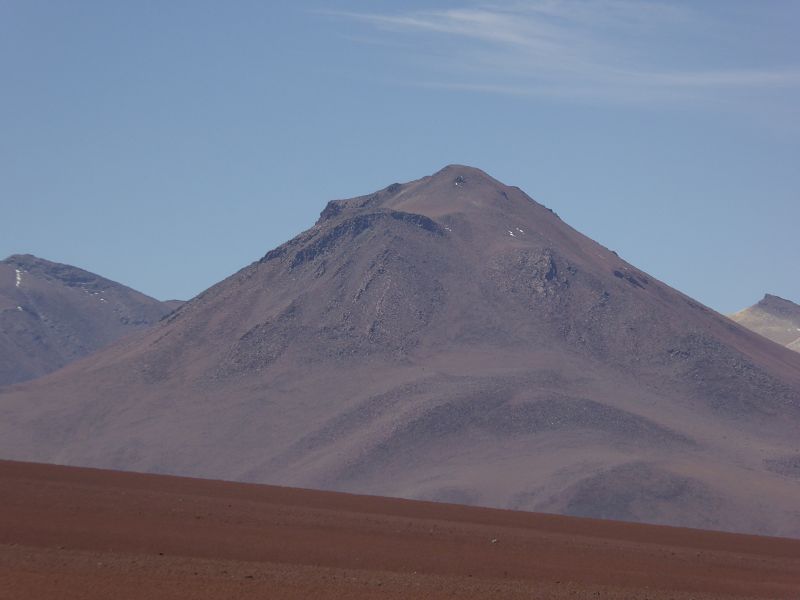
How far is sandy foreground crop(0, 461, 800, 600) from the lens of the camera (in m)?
32.7

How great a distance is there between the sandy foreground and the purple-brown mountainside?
7090 cm

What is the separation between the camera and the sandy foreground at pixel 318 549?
32688 mm

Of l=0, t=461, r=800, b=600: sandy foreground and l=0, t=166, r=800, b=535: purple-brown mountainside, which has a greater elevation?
l=0, t=166, r=800, b=535: purple-brown mountainside

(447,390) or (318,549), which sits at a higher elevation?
(447,390)

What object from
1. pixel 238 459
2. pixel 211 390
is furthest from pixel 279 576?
pixel 211 390

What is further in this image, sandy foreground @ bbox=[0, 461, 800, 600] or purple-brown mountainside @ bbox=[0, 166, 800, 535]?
purple-brown mountainside @ bbox=[0, 166, 800, 535]

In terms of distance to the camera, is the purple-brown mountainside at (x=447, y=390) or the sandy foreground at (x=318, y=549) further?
the purple-brown mountainside at (x=447, y=390)

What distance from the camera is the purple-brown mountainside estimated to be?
131m

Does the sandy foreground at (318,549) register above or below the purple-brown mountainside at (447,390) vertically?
below

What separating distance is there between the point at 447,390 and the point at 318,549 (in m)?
112

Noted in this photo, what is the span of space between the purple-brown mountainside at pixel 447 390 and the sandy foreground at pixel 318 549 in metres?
70.9

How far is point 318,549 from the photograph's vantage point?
40.2 m

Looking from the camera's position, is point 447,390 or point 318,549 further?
point 447,390

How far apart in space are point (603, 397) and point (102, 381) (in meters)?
63.9
